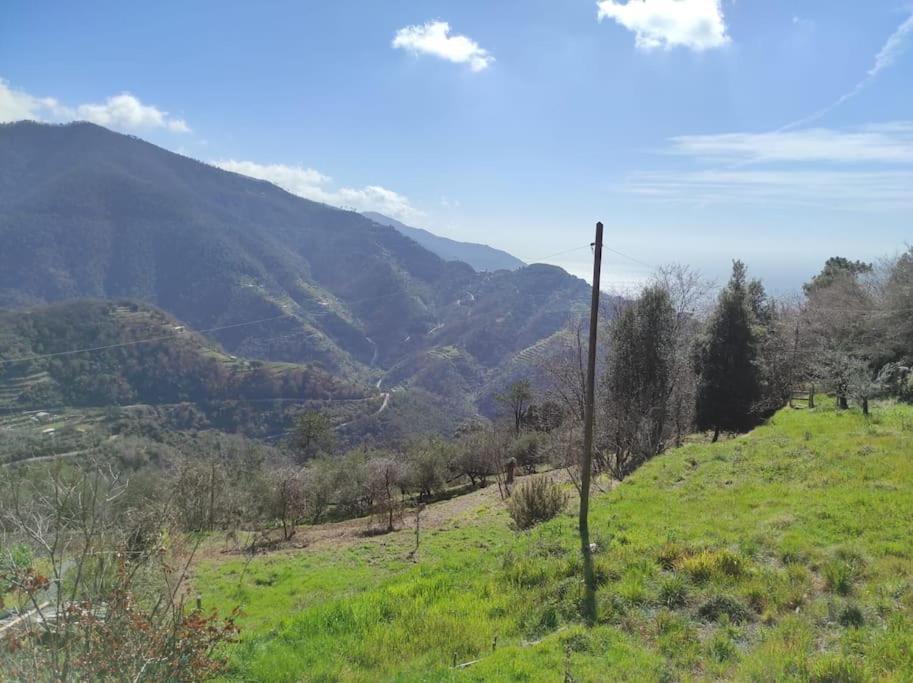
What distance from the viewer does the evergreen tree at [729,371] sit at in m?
23.2

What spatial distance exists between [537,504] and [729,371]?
588 inches

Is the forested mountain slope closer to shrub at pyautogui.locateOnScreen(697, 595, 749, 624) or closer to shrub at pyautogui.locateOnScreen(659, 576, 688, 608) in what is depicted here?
shrub at pyautogui.locateOnScreen(659, 576, 688, 608)

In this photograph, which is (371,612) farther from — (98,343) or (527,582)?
(98,343)

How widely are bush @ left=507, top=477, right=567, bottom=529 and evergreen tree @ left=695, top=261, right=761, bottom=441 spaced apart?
13.2 m

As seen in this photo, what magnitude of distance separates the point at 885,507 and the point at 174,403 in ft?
430

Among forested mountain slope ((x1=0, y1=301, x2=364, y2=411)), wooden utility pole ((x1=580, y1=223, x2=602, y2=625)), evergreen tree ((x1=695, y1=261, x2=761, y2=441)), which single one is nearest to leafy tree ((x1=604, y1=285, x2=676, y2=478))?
evergreen tree ((x1=695, y1=261, x2=761, y2=441))

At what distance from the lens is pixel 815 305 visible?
3008cm

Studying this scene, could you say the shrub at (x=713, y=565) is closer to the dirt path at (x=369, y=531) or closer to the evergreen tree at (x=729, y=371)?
the dirt path at (x=369, y=531)

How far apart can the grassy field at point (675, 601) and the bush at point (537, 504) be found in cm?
131

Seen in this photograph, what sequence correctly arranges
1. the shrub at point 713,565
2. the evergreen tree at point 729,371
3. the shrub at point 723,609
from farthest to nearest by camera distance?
the evergreen tree at point 729,371 < the shrub at point 713,565 < the shrub at point 723,609

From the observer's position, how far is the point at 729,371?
23.3 metres

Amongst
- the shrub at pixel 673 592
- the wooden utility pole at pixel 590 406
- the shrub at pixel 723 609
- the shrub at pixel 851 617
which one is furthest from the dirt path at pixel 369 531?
the shrub at pixel 851 617

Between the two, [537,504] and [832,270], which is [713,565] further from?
[832,270]

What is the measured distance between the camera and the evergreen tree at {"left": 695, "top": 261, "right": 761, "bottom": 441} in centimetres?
2319
